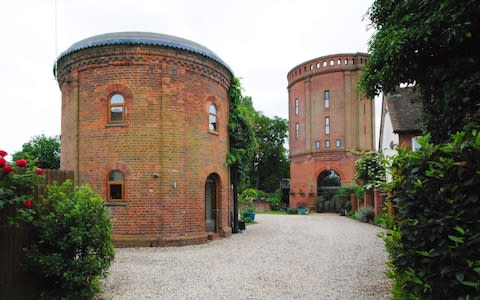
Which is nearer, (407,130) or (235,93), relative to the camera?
(235,93)

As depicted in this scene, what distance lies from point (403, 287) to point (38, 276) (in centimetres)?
564

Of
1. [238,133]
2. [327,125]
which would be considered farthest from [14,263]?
[327,125]

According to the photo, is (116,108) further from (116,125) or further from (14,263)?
(14,263)

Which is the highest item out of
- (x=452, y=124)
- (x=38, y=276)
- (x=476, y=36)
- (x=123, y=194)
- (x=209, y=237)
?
(x=476, y=36)

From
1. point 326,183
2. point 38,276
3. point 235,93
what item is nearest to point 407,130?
point 235,93

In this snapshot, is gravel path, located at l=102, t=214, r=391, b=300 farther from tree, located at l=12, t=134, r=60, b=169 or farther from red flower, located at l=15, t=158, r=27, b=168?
tree, located at l=12, t=134, r=60, b=169

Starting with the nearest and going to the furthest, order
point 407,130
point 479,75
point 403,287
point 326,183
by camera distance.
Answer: point 403,287 → point 479,75 → point 407,130 → point 326,183

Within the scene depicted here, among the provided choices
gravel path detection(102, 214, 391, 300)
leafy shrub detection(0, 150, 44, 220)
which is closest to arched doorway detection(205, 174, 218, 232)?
gravel path detection(102, 214, 391, 300)

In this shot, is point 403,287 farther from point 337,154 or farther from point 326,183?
point 326,183

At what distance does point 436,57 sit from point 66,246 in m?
8.47

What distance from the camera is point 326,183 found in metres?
45.7

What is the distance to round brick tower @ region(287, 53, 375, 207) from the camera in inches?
1400

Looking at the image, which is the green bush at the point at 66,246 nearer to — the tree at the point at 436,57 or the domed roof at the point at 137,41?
the tree at the point at 436,57

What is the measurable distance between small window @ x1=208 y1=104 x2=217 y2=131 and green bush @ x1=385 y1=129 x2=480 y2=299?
36.5 feet
